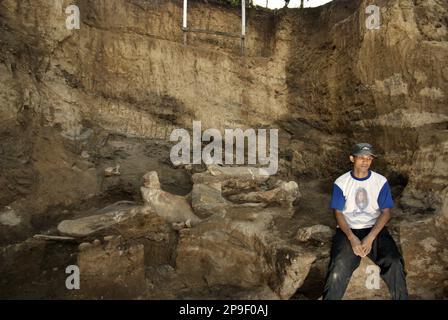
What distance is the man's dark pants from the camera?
2.88 metres

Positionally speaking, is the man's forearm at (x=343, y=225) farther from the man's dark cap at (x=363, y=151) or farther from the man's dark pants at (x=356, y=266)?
the man's dark cap at (x=363, y=151)

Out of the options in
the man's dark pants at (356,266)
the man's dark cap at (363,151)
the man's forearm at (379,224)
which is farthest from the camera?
the man's dark cap at (363,151)

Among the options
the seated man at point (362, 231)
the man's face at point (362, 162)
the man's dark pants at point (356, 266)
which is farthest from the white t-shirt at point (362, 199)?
the man's dark pants at point (356, 266)

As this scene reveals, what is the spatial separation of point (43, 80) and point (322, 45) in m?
5.67

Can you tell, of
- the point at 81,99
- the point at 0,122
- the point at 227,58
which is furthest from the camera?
the point at 227,58

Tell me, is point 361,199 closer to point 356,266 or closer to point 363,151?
point 363,151

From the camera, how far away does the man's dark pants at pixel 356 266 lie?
2.88 m

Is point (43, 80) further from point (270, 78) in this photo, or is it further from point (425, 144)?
point (425, 144)

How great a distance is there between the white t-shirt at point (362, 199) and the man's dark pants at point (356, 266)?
249mm

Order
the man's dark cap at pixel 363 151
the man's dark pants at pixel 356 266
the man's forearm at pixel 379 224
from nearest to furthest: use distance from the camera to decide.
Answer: the man's dark pants at pixel 356 266 → the man's forearm at pixel 379 224 → the man's dark cap at pixel 363 151

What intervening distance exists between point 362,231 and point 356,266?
39cm

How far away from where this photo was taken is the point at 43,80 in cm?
604

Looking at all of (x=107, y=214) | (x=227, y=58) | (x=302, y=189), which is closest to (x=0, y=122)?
(x=107, y=214)

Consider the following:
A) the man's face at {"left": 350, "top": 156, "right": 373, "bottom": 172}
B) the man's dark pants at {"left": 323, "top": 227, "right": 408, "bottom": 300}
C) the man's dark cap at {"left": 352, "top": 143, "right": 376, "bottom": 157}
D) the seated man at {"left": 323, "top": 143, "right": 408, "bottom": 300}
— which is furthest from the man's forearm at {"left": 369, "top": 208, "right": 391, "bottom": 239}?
the man's dark cap at {"left": 352, "top": 143, "right": 376, "bottom": 157}
